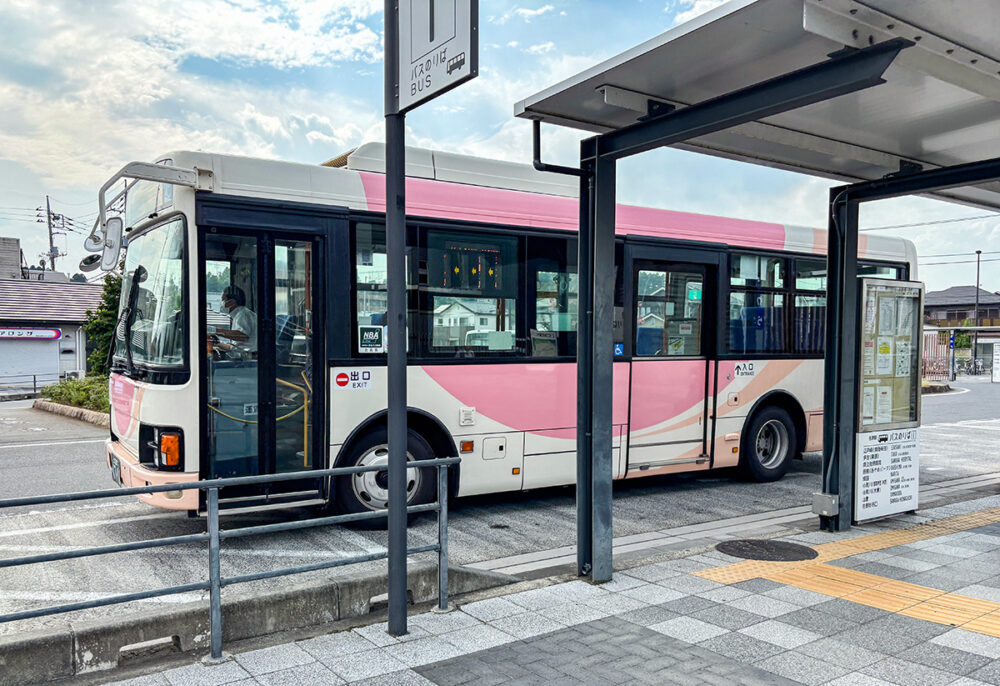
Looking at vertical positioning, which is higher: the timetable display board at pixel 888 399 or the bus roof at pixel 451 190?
the bus roof at pixel 451 190

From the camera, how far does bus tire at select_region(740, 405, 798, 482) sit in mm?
9742

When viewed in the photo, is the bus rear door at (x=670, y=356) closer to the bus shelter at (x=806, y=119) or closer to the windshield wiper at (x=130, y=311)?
the bus shelter at (x=806, y=119)

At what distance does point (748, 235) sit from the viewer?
9.71 meters

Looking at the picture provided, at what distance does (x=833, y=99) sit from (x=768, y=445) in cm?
596

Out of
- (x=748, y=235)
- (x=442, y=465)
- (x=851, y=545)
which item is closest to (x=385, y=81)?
(x=442, y=465)

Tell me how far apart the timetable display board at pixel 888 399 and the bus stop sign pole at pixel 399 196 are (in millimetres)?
4509

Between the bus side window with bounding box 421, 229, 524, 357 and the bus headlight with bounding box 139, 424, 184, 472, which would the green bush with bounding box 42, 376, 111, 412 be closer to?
the bus headlight with bounding box 139, 424, 184, 472

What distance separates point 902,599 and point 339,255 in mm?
5066

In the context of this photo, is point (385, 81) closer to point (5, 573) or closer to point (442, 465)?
point (442, 465)

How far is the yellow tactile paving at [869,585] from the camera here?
490 cm

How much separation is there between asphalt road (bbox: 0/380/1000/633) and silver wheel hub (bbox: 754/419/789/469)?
31cm

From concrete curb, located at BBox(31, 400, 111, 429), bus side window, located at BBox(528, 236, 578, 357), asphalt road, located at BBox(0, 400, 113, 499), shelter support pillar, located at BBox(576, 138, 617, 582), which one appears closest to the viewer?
shelter support pillar, located at BBox(576, 138, 617, 582)

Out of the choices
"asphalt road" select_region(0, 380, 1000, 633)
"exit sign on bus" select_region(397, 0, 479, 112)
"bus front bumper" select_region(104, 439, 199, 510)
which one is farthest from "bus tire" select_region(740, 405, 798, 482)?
"exit sign on bus" select_region(397, 0, 479, 112)

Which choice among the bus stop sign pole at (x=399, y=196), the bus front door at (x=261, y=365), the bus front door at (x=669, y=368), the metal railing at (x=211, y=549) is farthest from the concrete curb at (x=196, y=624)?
the bus front door at (x=669, y=368)
